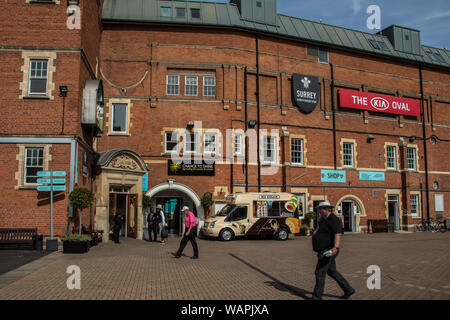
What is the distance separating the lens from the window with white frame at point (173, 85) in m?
23.9

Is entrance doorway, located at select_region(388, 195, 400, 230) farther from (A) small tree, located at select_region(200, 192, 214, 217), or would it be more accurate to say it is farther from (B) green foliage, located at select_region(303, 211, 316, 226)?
(A) small tree, located at select_region(200, 192, 214, 217)

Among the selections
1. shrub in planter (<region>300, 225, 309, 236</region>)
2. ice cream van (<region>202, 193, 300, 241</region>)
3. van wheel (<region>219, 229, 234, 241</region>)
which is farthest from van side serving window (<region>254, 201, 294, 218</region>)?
shrub in planter (<region>300, 225, 309, 236</region>)

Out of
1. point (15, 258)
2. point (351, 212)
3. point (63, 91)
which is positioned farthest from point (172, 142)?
point (351, 212)

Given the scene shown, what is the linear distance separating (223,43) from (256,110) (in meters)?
4.56

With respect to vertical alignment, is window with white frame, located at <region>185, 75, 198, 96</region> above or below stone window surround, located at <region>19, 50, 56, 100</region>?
above

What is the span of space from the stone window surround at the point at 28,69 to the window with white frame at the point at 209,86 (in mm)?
9369

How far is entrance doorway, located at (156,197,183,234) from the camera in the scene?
23.7 m

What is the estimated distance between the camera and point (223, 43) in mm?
24500

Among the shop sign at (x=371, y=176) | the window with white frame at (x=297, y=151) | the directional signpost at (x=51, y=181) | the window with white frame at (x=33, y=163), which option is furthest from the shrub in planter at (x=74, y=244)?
the shop sign at (x=371, y=176)

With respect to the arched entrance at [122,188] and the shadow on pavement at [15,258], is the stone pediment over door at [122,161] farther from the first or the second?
the shadow on pavement at [15,258]

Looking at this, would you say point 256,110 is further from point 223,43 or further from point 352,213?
point 352,213

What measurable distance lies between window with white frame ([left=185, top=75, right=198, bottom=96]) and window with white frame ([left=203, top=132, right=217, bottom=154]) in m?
2.66

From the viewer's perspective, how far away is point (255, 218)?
20.8 m

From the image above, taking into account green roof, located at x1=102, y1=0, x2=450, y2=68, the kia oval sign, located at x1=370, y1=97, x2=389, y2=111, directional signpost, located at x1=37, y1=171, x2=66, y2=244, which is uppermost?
green roof, located at x1=102, y1=0, x2=450, y2=68
